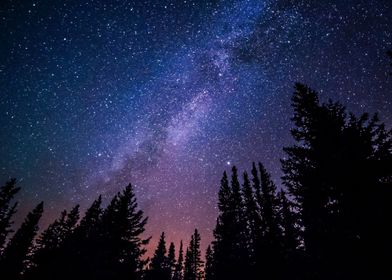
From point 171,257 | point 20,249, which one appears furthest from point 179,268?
point 20,249

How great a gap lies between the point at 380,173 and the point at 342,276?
13.6ft

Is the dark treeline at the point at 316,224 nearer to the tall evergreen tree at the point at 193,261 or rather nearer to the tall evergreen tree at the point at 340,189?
the tall evergreen tree at the point at 340,189

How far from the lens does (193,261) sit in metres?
56.6

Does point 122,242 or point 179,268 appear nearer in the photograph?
point 122,242

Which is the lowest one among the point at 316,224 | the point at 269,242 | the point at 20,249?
the point at 316,224

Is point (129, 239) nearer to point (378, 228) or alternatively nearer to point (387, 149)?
point (378, 228)

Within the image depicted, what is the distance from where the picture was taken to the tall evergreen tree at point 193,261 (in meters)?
55.0

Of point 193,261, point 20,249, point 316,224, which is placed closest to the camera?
point 316,224

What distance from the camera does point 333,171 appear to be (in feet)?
32.0

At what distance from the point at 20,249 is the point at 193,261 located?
35.1 metres

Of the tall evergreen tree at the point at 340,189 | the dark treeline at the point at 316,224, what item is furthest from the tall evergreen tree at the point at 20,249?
the tall evergreen tree at the point at 340,189

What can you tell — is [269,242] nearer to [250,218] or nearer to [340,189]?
[250,218]

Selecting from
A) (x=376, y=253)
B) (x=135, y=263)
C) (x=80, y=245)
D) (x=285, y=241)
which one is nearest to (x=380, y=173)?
(x=376, y=253)

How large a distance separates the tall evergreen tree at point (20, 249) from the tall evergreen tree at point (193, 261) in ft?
107
